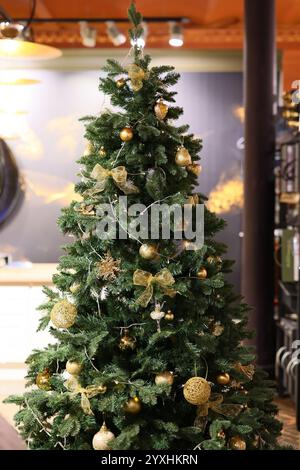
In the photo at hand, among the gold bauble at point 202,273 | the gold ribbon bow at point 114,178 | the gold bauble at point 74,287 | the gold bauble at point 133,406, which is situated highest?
the gold ribbon bow at point 114,178

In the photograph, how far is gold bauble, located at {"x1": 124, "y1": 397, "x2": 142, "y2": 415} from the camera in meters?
2.12

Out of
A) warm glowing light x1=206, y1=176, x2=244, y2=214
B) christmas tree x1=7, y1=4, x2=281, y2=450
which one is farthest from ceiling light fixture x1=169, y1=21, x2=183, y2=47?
christmas tree x1=7, y1=4, x2=281, y2=450

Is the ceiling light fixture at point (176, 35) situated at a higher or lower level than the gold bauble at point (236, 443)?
higher

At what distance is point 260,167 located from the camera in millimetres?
4953

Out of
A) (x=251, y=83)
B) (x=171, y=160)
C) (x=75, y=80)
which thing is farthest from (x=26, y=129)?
(x=171, y=160)

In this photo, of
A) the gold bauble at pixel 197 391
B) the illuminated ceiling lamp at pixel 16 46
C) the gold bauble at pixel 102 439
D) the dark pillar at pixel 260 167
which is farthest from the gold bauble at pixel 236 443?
the dark pillar at pixel 260 167

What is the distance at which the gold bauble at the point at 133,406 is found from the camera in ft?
6.96

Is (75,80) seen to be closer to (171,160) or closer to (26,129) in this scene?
(26,129)

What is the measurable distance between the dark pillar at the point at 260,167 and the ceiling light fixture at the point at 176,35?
131 centimetres

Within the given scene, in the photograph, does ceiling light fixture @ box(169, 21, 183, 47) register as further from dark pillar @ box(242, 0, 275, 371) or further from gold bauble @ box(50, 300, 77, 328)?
gold bauble @ box(50, 300, 77, 328)

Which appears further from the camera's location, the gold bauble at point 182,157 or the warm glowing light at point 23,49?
the warm glowing light at point 23,49

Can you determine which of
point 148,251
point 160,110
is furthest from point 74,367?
point 160,110

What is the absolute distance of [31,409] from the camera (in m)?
2.27

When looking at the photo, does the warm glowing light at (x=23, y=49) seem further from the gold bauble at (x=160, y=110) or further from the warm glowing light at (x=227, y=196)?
the warm glowing light at (x=227, y=196)
